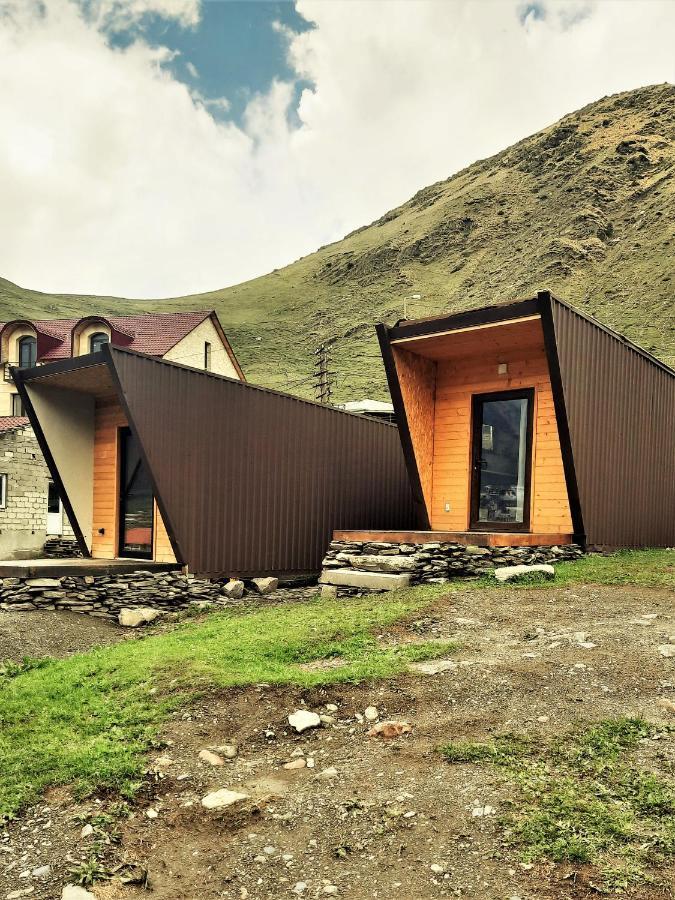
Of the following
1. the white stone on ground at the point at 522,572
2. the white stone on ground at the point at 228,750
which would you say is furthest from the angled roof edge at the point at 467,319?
the white stone on ground at the point at 228,750

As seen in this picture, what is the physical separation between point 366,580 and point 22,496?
60.1ft

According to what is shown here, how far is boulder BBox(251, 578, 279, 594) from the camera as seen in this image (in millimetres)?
12469

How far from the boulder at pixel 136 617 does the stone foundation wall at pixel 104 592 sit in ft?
1.14

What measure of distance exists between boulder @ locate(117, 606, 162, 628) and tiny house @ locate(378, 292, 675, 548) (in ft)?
13.9

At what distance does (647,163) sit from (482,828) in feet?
326

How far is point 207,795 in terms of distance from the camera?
14.4ft

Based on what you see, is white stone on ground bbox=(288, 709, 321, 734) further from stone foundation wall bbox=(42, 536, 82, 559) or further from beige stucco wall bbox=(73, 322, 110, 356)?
beige stucco wall bbox=(73, 322, 110, 356)

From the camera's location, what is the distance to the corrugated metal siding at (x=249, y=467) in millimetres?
11164

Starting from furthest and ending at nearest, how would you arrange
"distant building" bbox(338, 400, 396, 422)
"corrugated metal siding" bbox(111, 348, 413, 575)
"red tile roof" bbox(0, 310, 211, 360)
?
"red tile roof" bbox(0, 310, 211, 360) < "distant building" bbox(338, 400, 396, 422) < "corrugated metal siding" bbox(111, 348, 413, 575)

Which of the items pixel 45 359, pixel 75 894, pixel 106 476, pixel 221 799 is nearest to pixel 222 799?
pixel 221 799

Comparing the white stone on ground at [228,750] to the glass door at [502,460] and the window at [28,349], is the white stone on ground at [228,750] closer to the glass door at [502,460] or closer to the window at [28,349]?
the glass door at [502,460]

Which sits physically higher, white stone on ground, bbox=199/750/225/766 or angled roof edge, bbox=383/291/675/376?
angled roof edge, bbox=383/291/675/376

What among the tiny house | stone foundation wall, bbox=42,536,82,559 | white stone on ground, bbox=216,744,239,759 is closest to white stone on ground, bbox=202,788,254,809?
white stone on ground, bbox=216,744,239,759

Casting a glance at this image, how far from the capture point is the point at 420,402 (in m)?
12.5
